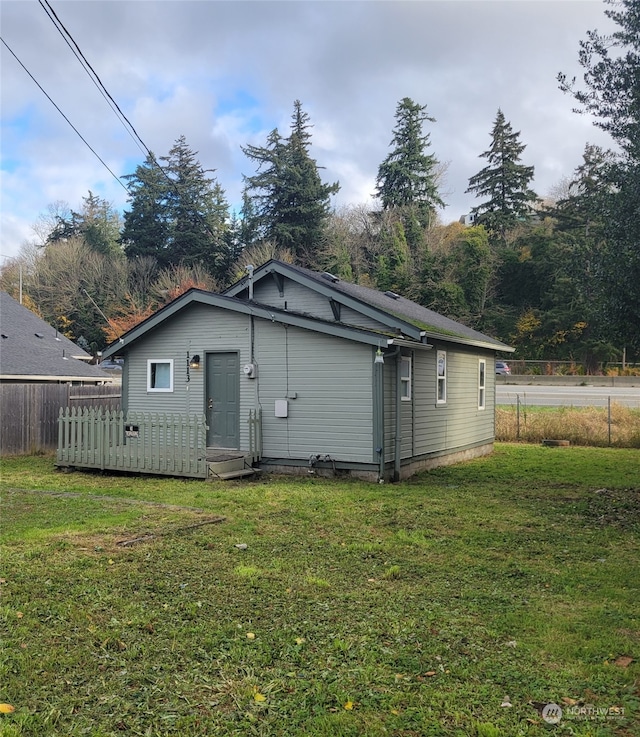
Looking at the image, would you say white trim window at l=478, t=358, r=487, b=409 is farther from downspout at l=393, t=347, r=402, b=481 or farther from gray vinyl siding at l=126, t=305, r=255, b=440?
gray vinyl siding at l=126, t=305, r=255, b=440

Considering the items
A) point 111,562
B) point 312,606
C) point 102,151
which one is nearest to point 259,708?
point 312,606

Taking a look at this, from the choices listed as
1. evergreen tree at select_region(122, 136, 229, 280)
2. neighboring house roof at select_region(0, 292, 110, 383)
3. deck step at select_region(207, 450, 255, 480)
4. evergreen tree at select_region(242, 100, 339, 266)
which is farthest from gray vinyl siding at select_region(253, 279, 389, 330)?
evergreen tree at select_region(122, 136, 229, 280)

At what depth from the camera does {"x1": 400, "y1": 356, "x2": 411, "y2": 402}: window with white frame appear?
11.7 m

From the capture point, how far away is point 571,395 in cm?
2845

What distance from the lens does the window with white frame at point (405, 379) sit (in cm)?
1167

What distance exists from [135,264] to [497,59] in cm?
3362

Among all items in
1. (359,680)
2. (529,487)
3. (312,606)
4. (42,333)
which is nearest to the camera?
(359,680)

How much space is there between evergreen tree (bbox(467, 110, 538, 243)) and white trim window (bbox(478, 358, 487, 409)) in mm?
31146

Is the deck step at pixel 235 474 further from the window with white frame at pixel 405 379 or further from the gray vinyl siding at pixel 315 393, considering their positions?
the window with white frame at pixel 405 379

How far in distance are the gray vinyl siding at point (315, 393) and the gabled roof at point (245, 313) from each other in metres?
0.33

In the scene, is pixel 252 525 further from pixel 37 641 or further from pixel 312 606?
pixel 37 641

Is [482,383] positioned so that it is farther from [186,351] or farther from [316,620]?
[316,620]

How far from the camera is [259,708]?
9.82 ft

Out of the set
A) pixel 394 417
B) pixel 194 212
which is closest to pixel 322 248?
pixel 194 212
